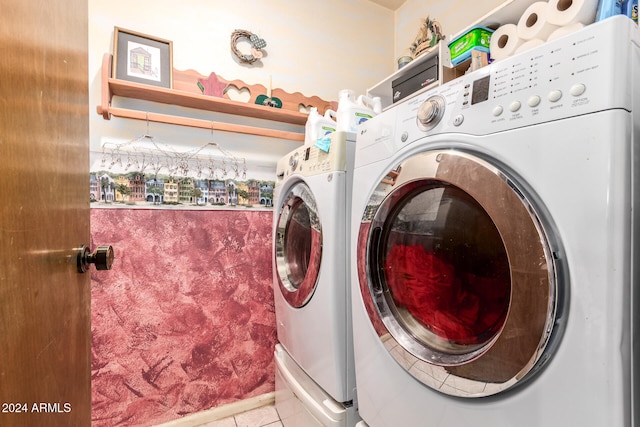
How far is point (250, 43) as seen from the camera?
1705mm

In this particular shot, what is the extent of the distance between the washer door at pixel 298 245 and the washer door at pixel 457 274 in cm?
28

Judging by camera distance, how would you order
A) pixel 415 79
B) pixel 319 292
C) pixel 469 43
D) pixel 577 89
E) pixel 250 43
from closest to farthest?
1. pixel 577 89
2. pixel 319 292
3. pixel 469 43
4. pixel 415 79
5. pixel 250 43

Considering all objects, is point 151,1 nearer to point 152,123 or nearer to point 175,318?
point 152,123

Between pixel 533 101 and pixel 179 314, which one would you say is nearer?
pixel 533 101

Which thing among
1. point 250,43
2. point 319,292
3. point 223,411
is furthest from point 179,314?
point 250,43

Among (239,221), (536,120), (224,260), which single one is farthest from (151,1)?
(536,120)

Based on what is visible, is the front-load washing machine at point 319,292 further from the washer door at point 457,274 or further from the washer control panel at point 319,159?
Answer: the washer door at point 457,274

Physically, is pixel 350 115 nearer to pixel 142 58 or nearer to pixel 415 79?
pixel 415 79

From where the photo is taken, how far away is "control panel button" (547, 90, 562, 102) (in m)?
0.46

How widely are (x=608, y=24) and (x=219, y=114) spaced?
1594 millimetres

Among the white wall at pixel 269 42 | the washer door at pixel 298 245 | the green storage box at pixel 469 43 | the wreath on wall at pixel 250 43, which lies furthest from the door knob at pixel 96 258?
the green storage box at pixel 469 43

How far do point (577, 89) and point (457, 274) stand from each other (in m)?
0.41

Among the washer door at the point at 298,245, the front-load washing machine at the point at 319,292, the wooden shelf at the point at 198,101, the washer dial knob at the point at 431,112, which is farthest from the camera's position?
the wooden shelf at the point at 198,101

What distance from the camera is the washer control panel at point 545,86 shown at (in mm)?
415
